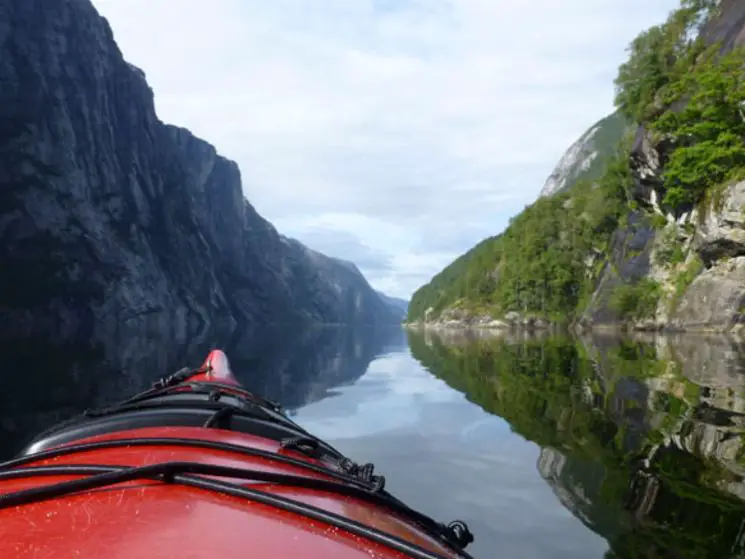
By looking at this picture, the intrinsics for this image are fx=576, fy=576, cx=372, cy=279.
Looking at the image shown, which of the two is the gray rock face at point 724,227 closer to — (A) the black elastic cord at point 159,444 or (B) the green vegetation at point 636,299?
(B) the green vegetation at point 636,299

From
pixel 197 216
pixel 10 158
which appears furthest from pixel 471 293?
pixel 10 158

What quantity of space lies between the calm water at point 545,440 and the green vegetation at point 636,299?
27.6 meters

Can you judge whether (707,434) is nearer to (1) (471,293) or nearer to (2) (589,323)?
(2) (589,323)

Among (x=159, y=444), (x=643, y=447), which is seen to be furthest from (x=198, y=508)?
(x=643, y=447)

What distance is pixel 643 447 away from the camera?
729cm

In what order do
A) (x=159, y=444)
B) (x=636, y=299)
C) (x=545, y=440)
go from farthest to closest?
1. (x=636, y=299)
2. (x=545, y=440)
3. (x=159, y=444)

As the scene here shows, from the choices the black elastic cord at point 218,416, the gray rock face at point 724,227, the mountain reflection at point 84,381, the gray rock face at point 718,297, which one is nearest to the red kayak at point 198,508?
the black elastic cord at point 218,416

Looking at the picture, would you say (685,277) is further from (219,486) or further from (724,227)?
(219,486)

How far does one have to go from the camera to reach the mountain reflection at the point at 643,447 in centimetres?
477

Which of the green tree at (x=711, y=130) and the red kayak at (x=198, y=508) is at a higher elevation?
the green tree at (x=711, y=130)

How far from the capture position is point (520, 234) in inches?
3509

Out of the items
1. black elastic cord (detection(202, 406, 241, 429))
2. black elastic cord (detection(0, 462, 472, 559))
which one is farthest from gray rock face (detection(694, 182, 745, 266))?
black elastic cord (detection(0, 462, 472, 559))

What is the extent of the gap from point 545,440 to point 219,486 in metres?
6.89

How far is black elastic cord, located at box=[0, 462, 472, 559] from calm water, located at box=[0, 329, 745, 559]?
294 centimetres
